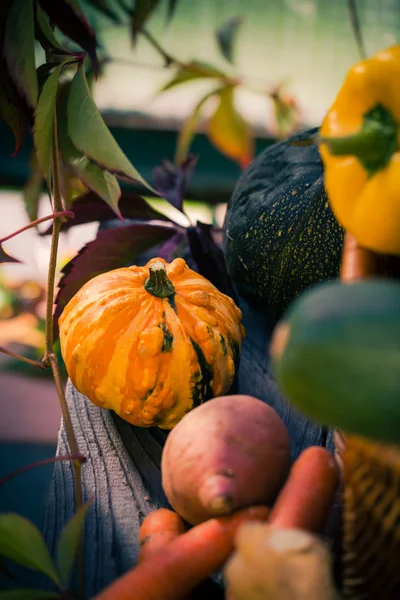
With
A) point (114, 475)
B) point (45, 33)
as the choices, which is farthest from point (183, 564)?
point (45, 33)

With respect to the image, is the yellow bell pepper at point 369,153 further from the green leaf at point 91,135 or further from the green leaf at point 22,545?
the green leaf at point 22,545

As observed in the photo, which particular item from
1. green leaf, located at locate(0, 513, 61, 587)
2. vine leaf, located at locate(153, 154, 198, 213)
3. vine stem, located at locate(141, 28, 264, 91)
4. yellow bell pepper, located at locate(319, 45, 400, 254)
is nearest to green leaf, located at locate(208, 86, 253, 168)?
vine stem, located at locate(141, 28, 264, 91)

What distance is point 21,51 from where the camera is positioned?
631 millimetres

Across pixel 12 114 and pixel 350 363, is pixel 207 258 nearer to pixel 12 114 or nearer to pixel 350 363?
pixel 12 114

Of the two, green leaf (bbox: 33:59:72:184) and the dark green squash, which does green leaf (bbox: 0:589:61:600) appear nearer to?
green leaf (bbox: 33:59:72:184)

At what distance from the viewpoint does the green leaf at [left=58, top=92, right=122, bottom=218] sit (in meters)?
0.69

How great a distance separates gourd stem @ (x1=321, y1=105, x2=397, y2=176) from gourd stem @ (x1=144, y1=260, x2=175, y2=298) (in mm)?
279

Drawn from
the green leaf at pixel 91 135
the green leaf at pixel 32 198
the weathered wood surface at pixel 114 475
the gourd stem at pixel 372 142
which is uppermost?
the gourd stem at pixel 372 142

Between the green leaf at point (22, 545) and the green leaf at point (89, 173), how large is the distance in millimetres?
337

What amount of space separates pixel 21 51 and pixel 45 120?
0.08 metres

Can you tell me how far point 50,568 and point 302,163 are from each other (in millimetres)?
695

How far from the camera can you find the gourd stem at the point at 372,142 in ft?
1.78

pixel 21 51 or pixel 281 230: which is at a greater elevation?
pixel 21 51

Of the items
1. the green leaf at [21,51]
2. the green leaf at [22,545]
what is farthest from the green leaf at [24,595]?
the green leaf at [21,51]
